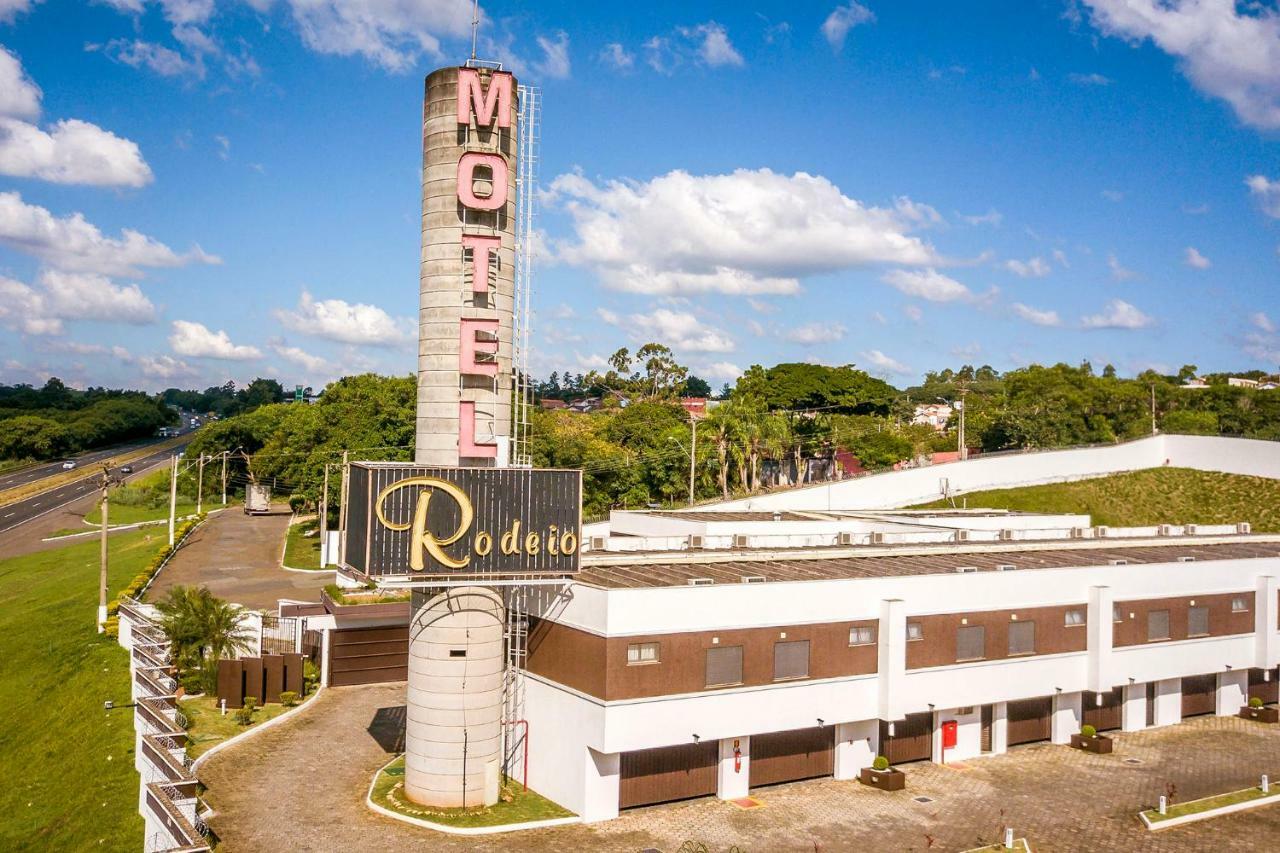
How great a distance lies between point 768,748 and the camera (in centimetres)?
3753

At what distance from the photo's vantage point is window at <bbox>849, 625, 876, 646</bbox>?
124 ft

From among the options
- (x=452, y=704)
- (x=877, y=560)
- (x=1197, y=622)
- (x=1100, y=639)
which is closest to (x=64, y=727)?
(x=452, y=704)

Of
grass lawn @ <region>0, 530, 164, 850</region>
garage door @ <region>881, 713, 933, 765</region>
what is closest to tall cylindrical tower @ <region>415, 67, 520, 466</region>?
grass lawn @ <region>0, 530, 164, 850</region>

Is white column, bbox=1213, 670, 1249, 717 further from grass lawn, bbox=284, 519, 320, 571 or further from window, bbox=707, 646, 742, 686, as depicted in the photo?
grass lawn, bbox=284, 519, 320, 571

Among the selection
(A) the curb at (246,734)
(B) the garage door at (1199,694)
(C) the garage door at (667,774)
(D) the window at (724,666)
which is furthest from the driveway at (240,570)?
(B) the garage door at (1199,694)

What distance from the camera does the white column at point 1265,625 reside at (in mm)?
48344

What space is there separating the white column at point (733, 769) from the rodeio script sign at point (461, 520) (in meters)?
9.03

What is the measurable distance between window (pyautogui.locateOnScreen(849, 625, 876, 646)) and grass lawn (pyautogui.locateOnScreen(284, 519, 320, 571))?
51163 millimetres

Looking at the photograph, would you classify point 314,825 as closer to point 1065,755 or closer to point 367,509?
point 367,509

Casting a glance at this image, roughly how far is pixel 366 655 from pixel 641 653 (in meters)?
23.4

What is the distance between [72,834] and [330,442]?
2382 inches

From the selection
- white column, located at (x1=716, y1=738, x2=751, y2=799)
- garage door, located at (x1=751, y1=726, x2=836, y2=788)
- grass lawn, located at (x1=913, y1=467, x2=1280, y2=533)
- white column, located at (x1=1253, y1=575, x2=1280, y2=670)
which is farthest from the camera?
grass lawn, located at (x1=913, y1=467, x2=1280, y2=533)

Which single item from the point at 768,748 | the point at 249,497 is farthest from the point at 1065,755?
the point at 249,497

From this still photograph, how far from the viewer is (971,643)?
40.4 metres
